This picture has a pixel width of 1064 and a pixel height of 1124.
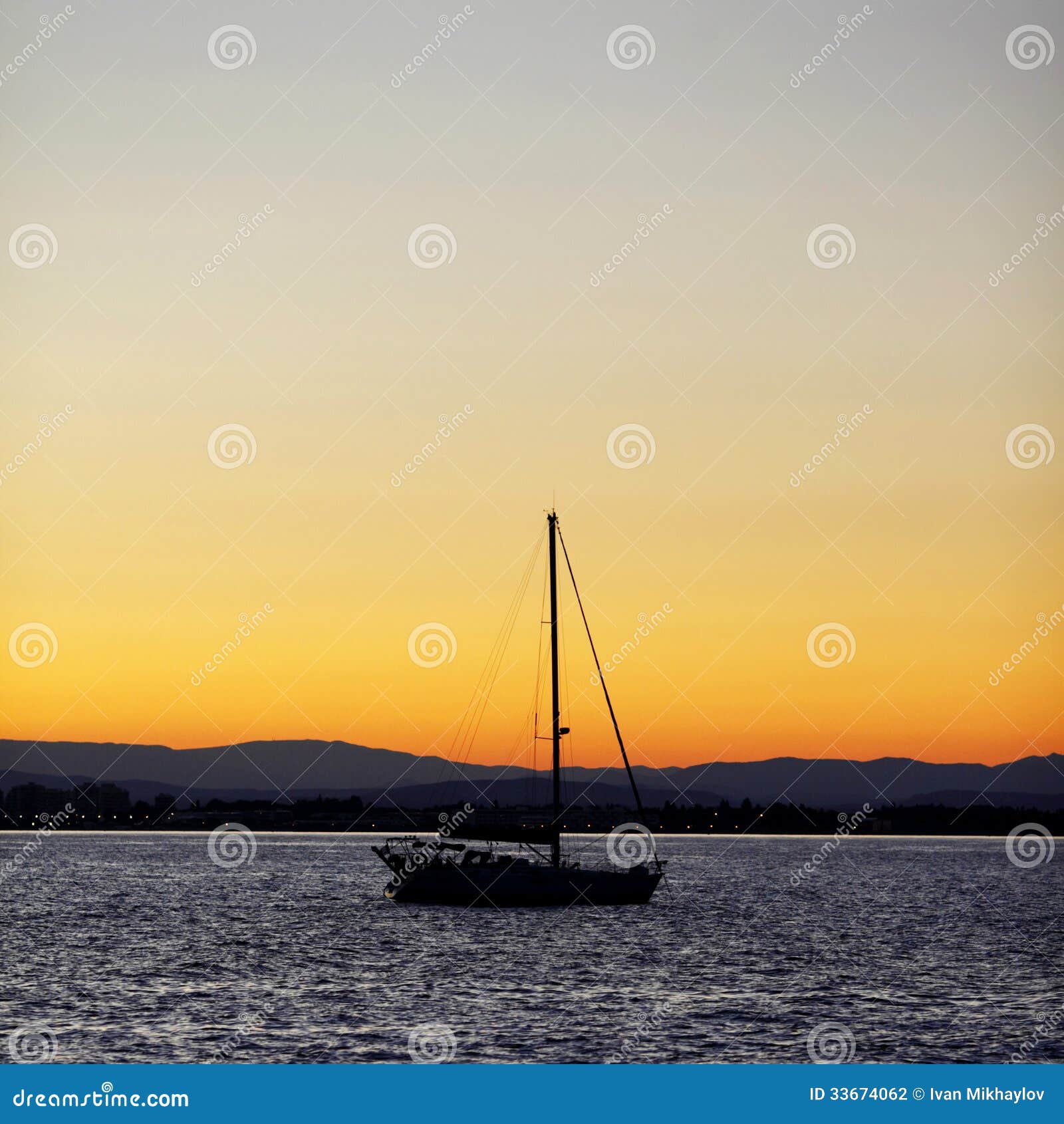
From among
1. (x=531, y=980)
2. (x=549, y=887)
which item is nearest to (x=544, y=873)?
(x=549, y=887)

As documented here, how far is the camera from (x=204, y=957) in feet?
189

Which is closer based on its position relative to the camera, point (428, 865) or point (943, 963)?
point (943, 963)

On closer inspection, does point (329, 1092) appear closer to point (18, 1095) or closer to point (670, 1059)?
point (18, 1095)

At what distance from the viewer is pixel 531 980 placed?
50.2 m

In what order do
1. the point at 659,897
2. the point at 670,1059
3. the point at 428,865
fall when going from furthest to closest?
the point at 659,897, the point at 428,865, the point at 670,1059

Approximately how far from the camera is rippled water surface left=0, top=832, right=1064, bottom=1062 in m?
37.4

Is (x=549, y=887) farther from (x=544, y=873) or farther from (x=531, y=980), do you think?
(x=531, y=980)

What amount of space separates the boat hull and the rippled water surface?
145cm

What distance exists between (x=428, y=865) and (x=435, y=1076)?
66.1 meters

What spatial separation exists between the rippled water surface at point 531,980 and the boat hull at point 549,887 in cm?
145

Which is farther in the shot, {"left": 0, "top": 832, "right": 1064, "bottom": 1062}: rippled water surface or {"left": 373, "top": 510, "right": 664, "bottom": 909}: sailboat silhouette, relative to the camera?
{"left": 373, "top": 510, "right": 664, "bottom": 909}: sailboat silhouette

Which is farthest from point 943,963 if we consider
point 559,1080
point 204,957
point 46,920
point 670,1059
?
point 46,920

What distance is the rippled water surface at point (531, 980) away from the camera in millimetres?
37406

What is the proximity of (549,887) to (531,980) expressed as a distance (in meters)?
26.5
